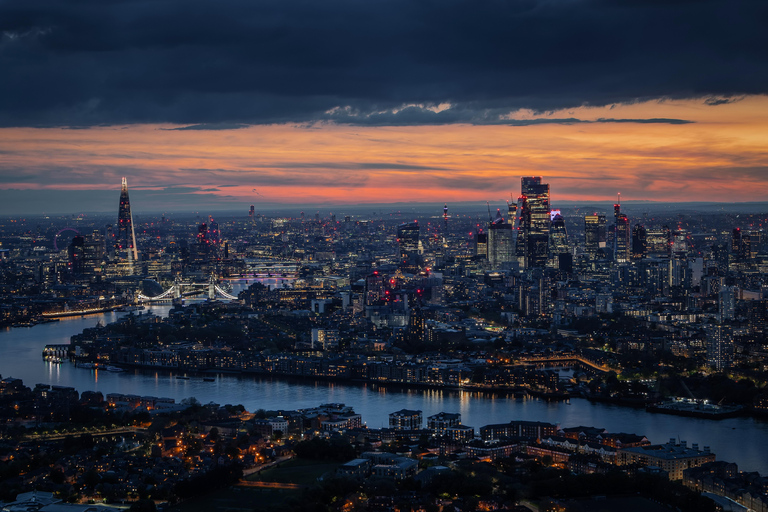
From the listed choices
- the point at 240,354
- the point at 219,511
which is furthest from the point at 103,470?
the point at 240,354

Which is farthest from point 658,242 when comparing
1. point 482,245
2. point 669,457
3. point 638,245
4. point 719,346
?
point 669,457

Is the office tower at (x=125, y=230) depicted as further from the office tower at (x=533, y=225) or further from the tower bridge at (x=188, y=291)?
the office tower at (x=533, y=225)

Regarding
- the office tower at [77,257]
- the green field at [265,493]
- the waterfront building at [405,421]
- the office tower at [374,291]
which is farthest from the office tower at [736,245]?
the green field at [265,493]

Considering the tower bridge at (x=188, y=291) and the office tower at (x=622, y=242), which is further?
the office tower at (x=622, y=242)

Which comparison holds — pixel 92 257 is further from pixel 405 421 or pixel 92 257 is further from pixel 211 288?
pixel 405 421

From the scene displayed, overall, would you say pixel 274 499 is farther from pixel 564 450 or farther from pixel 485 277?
pixel 485 277

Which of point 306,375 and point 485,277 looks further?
point 485,277

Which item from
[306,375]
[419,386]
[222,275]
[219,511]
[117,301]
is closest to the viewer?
[219,511]

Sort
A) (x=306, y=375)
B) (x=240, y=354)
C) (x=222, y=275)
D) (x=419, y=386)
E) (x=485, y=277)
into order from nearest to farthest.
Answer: (x=419, y=386)
(x=306, y=375)
(x=240, y=354)
(x=485, y=277)
(x=222, y=275)
